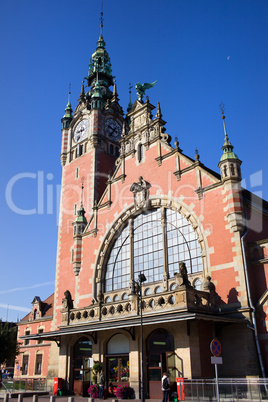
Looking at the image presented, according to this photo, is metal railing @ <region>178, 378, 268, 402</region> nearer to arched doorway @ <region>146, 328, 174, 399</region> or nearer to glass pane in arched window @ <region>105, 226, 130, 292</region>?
arched doorway @ <region>146, 328, 174, 399</region>

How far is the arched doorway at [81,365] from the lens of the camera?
2403cm

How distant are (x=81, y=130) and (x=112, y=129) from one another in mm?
3248

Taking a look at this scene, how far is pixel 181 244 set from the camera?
23672 mm

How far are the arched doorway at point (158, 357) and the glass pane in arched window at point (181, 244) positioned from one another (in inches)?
159

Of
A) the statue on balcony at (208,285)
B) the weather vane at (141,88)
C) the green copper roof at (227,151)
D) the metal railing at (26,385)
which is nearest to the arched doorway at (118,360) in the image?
the statue on balcony at (208,285)

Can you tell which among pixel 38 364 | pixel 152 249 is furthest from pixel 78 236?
pixel 38 364

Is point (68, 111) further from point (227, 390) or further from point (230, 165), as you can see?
point (227, 390)

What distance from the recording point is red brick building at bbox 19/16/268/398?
19188mm

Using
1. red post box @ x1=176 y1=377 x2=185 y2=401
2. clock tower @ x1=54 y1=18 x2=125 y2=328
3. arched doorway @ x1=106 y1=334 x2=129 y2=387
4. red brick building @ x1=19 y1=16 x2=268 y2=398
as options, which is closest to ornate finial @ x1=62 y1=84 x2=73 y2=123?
clock tower @ x1=54 y1=18 x2=125 y2=328

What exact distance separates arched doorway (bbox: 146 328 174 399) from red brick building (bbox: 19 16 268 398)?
5 centimetres

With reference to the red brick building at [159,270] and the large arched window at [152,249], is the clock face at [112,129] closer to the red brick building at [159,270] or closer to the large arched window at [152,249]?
the red brick building at [159,270]

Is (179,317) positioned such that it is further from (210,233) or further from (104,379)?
(104,379)

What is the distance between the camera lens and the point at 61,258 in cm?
3528

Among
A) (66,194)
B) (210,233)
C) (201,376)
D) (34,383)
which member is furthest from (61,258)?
(201,376)
